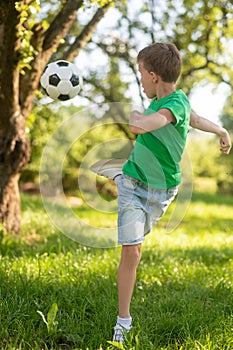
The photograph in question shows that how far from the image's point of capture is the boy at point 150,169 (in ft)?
8.66

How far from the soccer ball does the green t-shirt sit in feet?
3.28

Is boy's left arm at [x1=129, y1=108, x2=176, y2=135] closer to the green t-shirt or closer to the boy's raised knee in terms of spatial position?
the green t-shirt

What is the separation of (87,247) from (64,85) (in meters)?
1.71

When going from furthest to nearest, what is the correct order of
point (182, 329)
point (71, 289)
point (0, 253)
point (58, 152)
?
1. point (58, 152)
2. point (0, 253)
3. point (71, 289)
4. point (182, 329)

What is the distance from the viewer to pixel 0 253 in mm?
4160

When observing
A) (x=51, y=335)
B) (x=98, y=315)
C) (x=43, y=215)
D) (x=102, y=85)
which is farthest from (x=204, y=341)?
(x=102, y=85)

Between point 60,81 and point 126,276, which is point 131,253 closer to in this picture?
point 126,276

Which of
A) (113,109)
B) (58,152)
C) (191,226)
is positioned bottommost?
(191,226)

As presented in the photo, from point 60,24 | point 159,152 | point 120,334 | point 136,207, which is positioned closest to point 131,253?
point 136,207

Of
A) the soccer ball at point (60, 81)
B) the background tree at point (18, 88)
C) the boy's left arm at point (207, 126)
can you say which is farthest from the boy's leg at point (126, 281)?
the background tree at point (18, 88)

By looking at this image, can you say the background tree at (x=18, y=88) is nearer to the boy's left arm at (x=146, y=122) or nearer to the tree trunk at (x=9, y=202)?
the tree trunk at (x=9, y=202)

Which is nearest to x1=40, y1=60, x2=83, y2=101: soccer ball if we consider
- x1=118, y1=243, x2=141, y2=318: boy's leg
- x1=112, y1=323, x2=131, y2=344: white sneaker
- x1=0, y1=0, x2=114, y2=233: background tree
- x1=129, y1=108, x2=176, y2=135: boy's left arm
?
x1=0, y1=0, x2=114, y2=233: background tree

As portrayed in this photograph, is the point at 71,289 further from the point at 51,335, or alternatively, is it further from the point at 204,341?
the point at 204,341

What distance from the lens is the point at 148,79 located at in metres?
2.73
